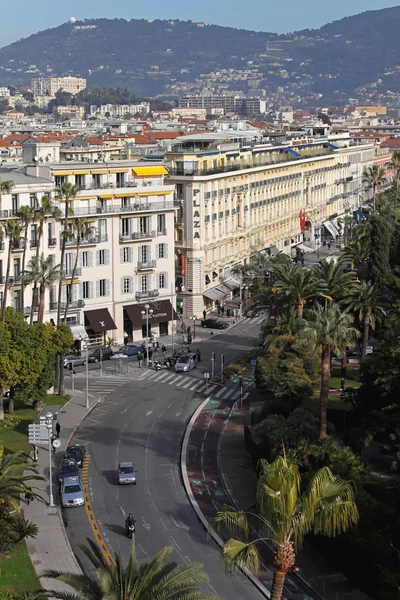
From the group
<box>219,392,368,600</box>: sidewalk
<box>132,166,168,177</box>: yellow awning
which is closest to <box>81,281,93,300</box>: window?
<box>132,166,168,177</box>: yellow awning

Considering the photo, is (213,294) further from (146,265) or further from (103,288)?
(103,288)

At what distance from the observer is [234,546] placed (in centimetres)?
3072

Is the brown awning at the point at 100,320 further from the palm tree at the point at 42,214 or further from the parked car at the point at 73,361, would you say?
the palm tree at the point at 42,214

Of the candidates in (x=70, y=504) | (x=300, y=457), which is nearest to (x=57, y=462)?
(x=70, y=504)

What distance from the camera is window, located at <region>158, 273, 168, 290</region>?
303ft

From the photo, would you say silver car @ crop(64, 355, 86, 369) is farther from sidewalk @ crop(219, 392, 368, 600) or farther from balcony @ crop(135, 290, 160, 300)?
sidewalk @ crop(219, 392, 368, 600)

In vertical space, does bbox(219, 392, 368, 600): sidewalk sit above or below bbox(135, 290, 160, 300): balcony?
below

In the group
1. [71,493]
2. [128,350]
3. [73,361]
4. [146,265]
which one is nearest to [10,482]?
[71,493]

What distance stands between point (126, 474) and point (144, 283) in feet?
126

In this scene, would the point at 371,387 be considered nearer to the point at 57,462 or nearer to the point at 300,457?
the point at 300,457

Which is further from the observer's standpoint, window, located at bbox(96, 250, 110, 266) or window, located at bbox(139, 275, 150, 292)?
window, located at bbox(139, 275, 150, 292)

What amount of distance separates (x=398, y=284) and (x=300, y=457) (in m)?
22.0

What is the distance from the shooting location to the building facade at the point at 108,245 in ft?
268

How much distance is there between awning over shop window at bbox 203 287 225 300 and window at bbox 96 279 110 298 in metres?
16.9
